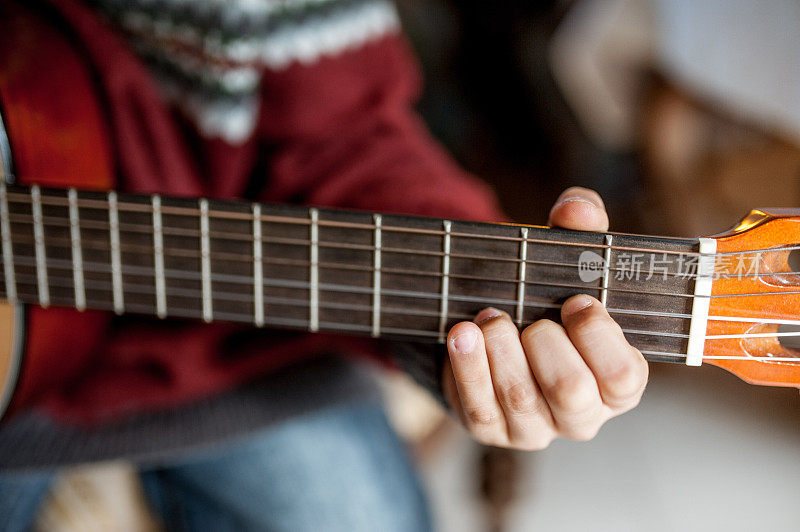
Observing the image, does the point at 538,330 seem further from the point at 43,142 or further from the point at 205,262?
the point at 43,142

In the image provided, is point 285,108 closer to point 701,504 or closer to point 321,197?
point 321,197

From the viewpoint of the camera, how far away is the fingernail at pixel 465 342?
1.12ft

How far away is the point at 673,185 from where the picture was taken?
1.14m

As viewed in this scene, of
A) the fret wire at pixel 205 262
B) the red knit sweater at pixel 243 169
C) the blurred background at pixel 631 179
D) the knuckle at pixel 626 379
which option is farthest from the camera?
the blurred background at pixel 631 179

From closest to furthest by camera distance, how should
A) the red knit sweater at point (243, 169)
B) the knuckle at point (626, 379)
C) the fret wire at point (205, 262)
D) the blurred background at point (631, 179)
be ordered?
the knuckle at point (626, 379), the fret wire at point (205, 262), the red knit sweater at point (243, 169), the blurred background at point (631, 179)

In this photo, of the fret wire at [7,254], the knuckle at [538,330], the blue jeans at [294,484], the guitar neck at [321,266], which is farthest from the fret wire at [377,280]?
the fret wire at [7,254]

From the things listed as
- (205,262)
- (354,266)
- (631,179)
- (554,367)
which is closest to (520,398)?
(554,367)

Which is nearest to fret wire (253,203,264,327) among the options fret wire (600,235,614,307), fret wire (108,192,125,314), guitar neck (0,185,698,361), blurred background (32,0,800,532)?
guitar neck (0,185,698,361)

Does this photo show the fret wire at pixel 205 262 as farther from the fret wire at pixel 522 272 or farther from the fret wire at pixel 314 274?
the fret wire at pixel 522 272

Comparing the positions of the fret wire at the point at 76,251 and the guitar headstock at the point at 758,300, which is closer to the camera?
the guitar headstock at the point at 758,300

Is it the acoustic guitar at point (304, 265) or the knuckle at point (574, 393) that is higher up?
the acoustic guitar at point (304, 265)

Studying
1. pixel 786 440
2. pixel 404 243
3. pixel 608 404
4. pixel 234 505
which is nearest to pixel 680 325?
pixel 608 404

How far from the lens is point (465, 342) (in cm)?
34

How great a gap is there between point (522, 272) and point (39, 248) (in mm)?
400
